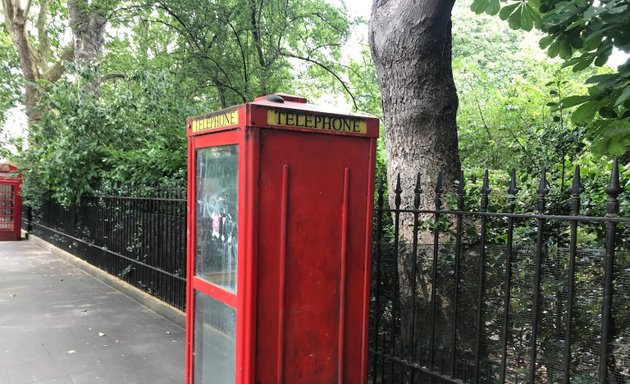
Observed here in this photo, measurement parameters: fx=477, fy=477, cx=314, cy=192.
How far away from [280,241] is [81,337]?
12.9 ft

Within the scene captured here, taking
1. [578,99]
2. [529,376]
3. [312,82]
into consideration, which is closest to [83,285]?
[529,376]

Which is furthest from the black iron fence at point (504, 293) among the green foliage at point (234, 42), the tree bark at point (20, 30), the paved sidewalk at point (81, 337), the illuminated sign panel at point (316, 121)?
the tree bark at point (20, 30)

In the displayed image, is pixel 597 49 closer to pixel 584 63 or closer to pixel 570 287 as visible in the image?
pixel 584 63

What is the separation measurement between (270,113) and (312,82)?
1255 centimetres

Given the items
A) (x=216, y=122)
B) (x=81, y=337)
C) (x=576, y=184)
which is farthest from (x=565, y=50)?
(x=81, y=337)

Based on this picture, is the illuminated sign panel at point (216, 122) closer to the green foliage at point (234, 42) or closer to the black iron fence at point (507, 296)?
the black iron fence at point (507, 296)

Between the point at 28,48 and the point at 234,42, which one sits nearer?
the point at 234,42

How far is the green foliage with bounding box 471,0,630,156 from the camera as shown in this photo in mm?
2014

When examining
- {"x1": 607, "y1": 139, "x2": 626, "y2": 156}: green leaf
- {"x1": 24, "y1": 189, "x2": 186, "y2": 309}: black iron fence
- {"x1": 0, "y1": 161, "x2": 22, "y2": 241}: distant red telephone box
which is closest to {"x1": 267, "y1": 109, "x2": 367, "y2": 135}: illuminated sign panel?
{"x1": 607, "y1": 139, "x2": 626, "y2": 156}: green leaf

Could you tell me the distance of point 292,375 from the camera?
2.55 metres

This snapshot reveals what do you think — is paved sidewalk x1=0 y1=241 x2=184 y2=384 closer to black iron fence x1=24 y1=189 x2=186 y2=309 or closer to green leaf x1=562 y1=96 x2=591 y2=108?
black iron fence x1=24 y1=189 x2=186 y2=309

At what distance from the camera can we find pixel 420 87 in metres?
3.64

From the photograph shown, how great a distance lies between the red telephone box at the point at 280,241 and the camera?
2365 millimetres

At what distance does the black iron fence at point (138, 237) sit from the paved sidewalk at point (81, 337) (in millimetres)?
375
